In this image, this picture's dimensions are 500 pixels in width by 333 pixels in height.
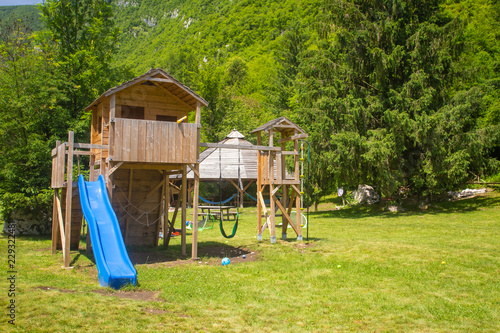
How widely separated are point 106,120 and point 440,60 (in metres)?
20.7

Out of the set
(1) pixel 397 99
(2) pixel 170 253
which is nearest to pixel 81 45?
(2) pixel 170 253

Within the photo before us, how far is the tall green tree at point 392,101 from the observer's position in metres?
24.6

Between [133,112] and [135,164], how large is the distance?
2.31 metres

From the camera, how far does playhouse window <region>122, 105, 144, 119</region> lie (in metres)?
14.5

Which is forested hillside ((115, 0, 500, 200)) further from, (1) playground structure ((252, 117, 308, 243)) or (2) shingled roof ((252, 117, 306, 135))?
(1) playground structure ((252, 117, 308, 243))

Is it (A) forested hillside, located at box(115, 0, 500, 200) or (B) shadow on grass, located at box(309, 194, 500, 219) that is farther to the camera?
(B) shadow on grass, located at box(309, 194, 500, 219)

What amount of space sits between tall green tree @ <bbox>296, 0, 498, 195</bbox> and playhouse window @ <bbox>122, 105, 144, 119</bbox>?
1405cm

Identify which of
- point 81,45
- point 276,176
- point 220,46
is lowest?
point 276,176

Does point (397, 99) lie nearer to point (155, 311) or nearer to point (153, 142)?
point (153, 142)

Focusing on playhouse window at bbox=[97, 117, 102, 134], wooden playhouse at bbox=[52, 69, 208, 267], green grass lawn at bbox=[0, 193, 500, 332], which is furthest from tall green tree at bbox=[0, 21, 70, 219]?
playhouse window at bbox=[97, 117, 102, 134]

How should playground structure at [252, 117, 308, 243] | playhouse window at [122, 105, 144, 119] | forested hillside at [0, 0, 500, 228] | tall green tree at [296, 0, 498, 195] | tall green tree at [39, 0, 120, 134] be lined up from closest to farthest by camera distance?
playhouse window at [122, 105, 144, 119], playground structure at [252, 117, 308, 243], forested hillside at [0, 0, 500, 228], tall green tree at [39, 0, 120, 134], tall green tree at [296, 0, 498, 195]

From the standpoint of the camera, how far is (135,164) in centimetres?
1322

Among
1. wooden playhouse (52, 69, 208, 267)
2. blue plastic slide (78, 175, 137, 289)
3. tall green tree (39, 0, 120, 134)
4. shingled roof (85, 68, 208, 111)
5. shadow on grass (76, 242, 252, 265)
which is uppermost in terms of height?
tall green tree (39, 0, 120, 134)

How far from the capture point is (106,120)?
14.1 meters
